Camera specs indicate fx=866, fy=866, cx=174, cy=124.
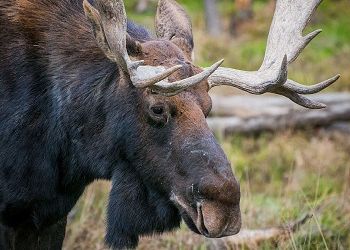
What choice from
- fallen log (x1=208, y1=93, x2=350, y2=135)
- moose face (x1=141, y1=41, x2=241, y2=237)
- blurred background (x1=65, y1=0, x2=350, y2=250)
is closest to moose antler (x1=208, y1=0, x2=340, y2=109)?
moose face (x1=141, y1=41, x2=241, y2=237)

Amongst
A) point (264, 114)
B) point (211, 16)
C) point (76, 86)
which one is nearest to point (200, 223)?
point (76, 86)

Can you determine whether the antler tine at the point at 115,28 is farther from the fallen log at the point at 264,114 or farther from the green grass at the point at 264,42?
the green grass at the point at 264,42

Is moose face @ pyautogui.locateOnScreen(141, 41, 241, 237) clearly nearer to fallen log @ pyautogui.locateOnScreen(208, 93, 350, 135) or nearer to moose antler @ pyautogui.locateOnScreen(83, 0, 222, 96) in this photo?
moose antler @ pyautogui.locateOnScreen(83, 0, 222, 96)

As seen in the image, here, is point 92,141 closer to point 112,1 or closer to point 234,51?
point 112,1

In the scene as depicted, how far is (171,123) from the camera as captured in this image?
445cm

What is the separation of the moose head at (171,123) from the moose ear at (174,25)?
0.03ft

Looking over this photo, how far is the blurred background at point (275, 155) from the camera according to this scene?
20.9 ft

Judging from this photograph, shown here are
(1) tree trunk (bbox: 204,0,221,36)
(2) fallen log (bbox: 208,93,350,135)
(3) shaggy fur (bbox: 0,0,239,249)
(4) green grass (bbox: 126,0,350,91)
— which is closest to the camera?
(3) shaggy fur (bbox: 0,0,239,249)

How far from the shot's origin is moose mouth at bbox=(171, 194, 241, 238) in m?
4.23

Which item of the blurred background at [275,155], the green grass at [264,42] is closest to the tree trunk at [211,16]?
the blurred background at [275,155]

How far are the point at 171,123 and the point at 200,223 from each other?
1.79 ft

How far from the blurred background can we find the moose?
52.4 inches

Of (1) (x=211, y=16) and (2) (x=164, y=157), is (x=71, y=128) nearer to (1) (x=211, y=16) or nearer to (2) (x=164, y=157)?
(2) (x=164, y=157)

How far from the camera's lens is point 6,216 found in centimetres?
500
